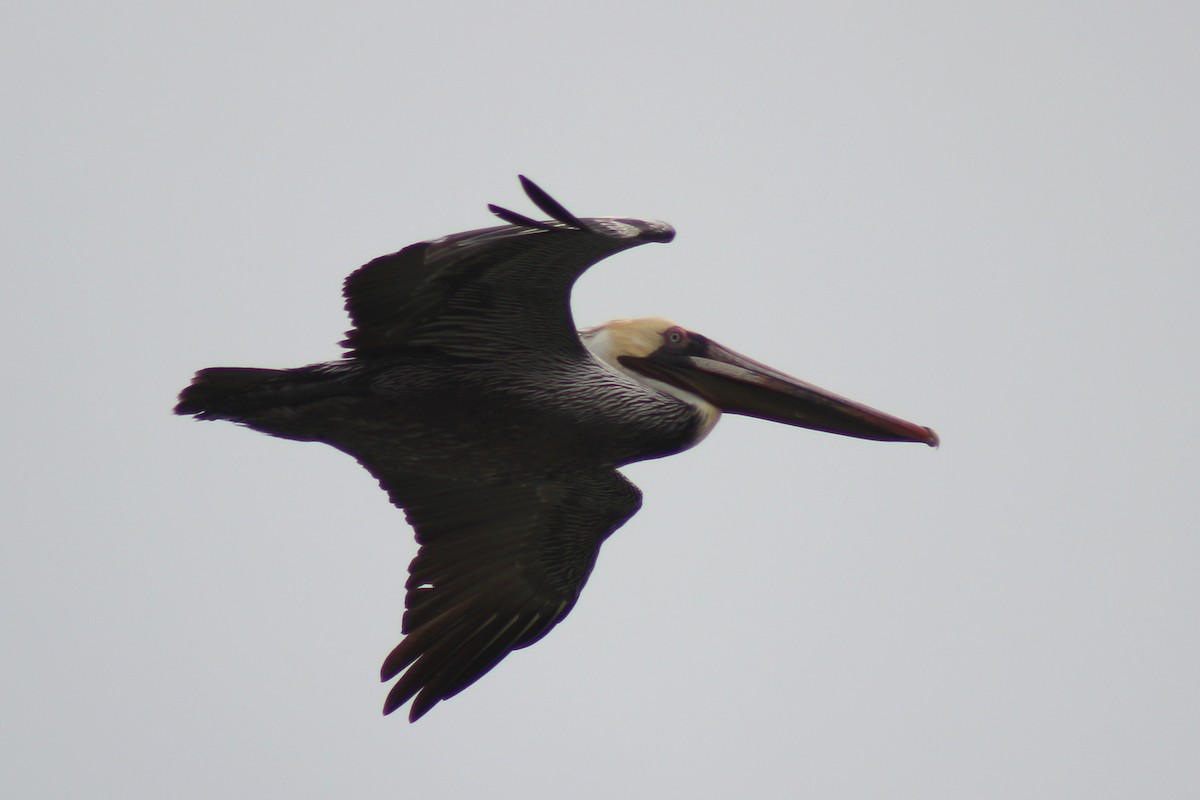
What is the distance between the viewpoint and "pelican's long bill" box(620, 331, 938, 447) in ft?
28.8

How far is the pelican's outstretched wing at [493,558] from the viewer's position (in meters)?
8.79

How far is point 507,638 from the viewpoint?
29.0ft

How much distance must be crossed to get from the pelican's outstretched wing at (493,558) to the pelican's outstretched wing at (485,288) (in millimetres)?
1051

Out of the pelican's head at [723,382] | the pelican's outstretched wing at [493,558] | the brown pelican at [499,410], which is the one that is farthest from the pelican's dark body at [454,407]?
the pelican's outstretched wing at [493,558]

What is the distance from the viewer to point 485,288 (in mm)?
7840

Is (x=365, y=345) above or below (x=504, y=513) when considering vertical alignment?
above

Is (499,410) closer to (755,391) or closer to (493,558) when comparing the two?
(493,558)

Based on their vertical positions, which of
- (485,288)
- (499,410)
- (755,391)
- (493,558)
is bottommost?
(493,558)

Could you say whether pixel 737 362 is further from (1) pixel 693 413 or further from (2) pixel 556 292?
(2) pixel 556 292

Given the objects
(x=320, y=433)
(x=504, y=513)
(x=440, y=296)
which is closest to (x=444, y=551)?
(x=504, y=513)

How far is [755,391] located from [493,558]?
5.45ft

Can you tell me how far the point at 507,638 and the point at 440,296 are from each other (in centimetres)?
201

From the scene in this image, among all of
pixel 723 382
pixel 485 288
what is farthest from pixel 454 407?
pixel 723 382

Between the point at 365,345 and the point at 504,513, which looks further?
the point at 504,513
